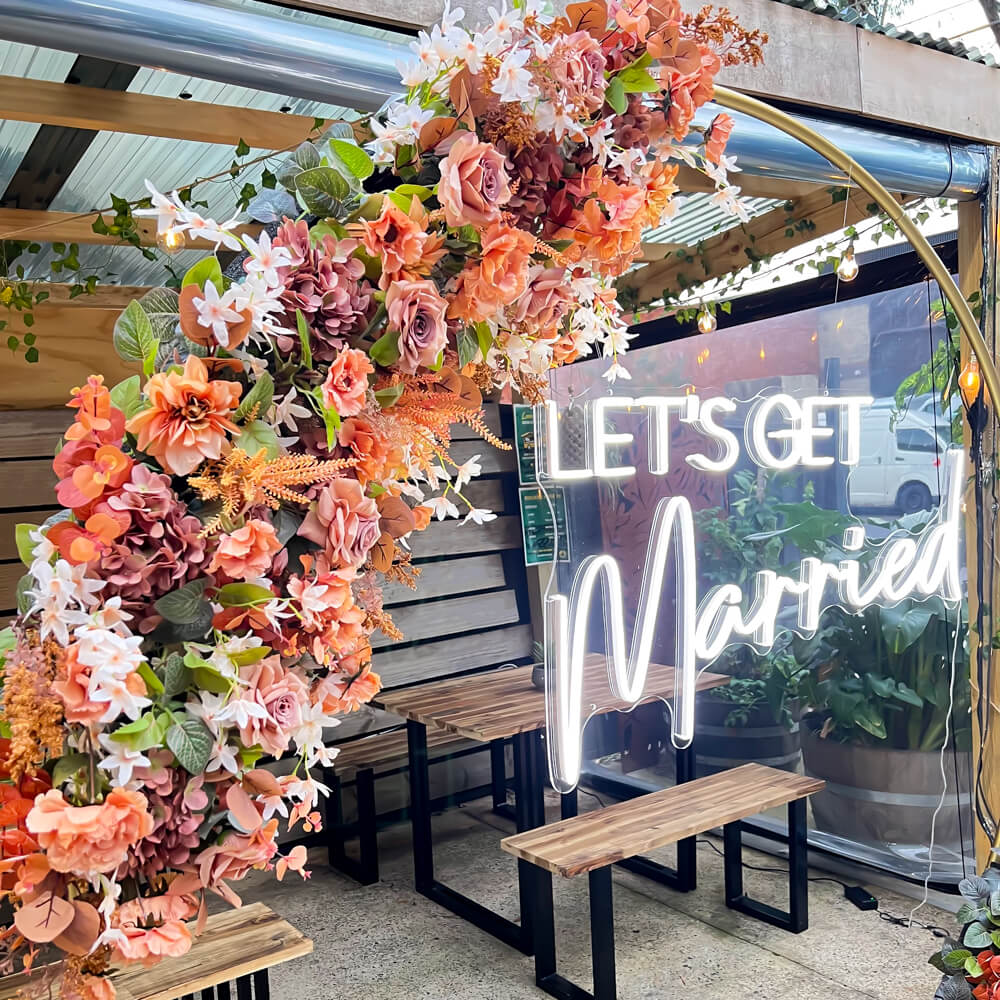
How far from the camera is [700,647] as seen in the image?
357cm

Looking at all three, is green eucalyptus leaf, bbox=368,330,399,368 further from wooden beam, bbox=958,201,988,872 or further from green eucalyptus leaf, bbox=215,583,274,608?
wooden beam, bbox=958,201,988,872

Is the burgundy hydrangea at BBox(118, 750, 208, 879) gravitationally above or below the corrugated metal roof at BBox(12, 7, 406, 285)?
below

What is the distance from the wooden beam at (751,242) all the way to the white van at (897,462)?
2.55ft

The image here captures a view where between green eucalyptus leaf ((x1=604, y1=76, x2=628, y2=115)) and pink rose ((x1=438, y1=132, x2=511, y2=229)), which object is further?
green eucalyptus leaf ((x1=604, y1=76, x2=628, y2=115))

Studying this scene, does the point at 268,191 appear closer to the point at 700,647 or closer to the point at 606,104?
the point at 606,104

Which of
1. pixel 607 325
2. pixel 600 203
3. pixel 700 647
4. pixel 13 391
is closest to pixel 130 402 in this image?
pixel 600 203

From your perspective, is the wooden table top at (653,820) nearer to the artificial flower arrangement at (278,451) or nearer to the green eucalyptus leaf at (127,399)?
the artificial flower arrangement at (278,451)

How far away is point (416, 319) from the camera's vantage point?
1100mm

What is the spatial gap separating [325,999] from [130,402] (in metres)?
2.92

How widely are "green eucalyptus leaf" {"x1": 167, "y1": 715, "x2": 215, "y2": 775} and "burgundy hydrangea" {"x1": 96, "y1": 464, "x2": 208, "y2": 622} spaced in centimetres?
12

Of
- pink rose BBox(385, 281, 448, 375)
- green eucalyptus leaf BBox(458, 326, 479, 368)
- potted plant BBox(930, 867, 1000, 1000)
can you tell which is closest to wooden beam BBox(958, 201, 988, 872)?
potted plant BBox(930, 867, 1000, 1000)

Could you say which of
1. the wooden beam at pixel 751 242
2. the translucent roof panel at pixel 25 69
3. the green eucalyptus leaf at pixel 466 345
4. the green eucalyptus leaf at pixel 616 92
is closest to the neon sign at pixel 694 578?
the wooden beam at pixel 751 242

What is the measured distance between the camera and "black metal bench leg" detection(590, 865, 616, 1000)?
3.08 meters

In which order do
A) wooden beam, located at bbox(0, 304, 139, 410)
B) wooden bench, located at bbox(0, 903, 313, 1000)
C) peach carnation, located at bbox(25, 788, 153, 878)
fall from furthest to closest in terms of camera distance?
wooden beam, located at bbox(0, 304, 139, 410)
wooden bench, located at bbox(0, 903, 313, 1000)
peach carnation, located at bbox(25, 788, 153, 878)
